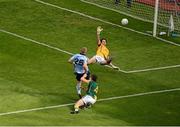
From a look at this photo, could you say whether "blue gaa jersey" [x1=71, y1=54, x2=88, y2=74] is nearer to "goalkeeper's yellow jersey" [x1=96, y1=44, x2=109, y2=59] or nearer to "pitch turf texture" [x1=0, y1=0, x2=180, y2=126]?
"pitch turf texture" [x1=0, y1=0, x2=180, y2=126]

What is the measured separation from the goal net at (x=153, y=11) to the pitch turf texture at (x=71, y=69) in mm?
805

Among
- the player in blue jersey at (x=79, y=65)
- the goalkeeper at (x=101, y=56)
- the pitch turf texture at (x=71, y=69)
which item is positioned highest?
the player in blue jersey at (x=79, y=65)

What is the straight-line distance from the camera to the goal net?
A: 45125 millimetres

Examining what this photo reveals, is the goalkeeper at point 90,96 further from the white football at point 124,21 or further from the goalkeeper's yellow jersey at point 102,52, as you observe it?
the white football at point 124,21

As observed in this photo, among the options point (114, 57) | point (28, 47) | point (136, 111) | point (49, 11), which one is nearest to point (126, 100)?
point (136, 111)

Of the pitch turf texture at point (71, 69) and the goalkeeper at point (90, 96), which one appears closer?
the goalkeeper at point (90, 96)

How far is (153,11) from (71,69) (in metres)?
13.3

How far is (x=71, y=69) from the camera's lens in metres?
36.9

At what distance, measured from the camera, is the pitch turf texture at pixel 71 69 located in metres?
29.9

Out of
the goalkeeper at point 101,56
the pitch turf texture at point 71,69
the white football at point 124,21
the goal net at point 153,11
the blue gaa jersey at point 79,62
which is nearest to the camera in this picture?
the pitch turf texture at point 71,69

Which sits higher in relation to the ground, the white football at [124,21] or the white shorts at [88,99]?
the white shorts at [88,99]

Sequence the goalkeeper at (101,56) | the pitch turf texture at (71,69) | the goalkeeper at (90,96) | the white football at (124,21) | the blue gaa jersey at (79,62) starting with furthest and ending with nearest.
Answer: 1. the white football at (124,21)
2. the goalkeeper at (101,56)
3. the blue gaa jersey at (79,62)
4. the pitch turf texture at (71,69)
5. the goalkeeper at (90,96)

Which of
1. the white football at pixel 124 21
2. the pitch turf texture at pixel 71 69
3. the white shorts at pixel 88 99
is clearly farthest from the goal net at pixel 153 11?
the white shorts at pixel 88 99

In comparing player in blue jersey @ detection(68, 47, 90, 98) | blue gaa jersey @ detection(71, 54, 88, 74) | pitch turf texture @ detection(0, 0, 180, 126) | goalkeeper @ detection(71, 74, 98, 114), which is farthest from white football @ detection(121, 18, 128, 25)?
goalkeeper @ detection(71, 74, 98, 114)
